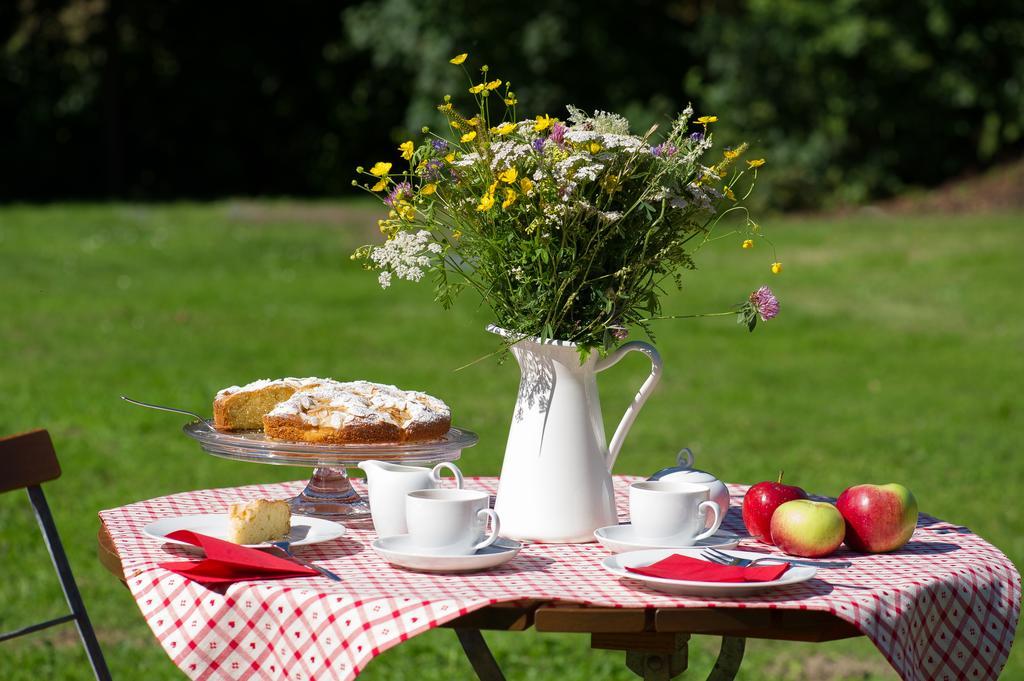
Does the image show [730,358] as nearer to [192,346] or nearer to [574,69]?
[192,346]

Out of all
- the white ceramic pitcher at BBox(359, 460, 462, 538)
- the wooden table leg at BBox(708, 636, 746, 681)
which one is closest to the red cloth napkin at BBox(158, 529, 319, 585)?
the white ceramic pitcher at BBox(359, 460, 462, 538)

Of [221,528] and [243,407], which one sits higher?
[243,407]

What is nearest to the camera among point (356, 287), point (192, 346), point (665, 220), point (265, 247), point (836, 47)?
point (665, 220)

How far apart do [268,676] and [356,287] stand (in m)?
11.7

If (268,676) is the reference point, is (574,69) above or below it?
above

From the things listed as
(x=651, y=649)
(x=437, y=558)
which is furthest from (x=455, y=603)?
(x=651, y=649)

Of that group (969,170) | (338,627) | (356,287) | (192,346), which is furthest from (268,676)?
(969,170)

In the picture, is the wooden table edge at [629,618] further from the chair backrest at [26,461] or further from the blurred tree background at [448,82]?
the blurred tree background at [448,82]

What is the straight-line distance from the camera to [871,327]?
39.0 ft

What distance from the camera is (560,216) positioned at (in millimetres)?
2396

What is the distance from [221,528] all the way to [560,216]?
0.93 meters

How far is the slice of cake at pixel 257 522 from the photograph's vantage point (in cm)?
251

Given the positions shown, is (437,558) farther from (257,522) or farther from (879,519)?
(879,519)

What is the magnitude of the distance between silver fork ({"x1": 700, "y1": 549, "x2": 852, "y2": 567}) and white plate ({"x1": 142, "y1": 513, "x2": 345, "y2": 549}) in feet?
2.38
